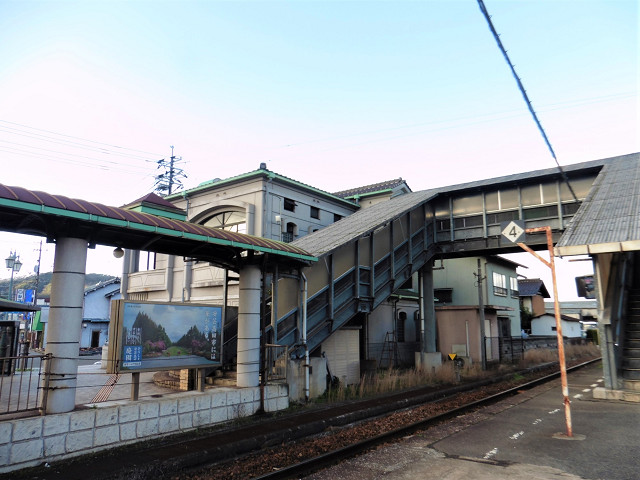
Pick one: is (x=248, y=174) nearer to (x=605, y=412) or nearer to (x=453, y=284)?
(x=605, y=412)

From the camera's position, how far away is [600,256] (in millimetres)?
14188

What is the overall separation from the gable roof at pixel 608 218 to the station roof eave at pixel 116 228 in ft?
28.6

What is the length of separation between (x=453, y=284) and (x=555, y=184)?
604 inches

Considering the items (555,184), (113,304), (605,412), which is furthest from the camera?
(555,184)

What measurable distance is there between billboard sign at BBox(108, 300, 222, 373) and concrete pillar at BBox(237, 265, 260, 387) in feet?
1.77

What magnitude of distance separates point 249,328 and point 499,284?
30.3 meters

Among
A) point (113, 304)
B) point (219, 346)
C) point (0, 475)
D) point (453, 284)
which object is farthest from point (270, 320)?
point (453, 284)

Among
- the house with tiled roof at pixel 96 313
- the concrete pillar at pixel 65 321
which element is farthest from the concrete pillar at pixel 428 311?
the house with tiled roof at pixel 96 313

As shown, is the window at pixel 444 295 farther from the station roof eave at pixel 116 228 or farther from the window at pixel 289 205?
the station roof eave at pixel 116 228

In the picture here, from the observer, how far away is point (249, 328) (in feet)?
36.0

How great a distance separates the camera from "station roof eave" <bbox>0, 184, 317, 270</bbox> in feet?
22.6

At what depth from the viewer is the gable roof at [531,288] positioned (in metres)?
49.5

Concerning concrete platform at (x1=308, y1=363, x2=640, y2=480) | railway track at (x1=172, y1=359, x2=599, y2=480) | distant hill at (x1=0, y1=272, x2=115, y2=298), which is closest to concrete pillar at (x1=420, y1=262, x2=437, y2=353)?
railway track at (x1=172, y1=359, x2=599, y2=480)

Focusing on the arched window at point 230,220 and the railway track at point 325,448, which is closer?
the railway track at point 325,448
